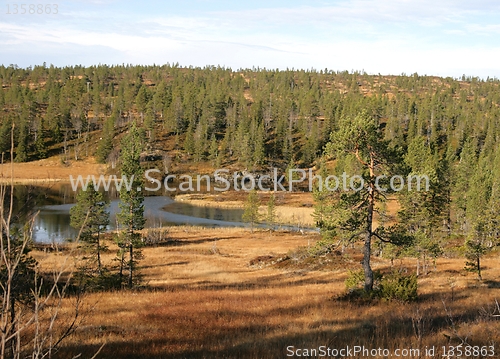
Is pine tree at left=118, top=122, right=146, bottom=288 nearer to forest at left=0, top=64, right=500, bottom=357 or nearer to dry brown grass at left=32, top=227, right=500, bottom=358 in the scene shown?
forest at left=0, top=64, right=500, bottom=357

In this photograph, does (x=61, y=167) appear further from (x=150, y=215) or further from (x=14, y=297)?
(x=14, y=297)

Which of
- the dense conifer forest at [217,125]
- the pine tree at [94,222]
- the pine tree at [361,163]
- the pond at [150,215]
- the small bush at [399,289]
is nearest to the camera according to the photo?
the small bush at [399,289]

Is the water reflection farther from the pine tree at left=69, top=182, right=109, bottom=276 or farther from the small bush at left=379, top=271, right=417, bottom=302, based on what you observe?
the small bush at left=379, top=271, right=417, bottom=302

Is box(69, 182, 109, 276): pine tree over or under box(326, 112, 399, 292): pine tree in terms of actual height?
under

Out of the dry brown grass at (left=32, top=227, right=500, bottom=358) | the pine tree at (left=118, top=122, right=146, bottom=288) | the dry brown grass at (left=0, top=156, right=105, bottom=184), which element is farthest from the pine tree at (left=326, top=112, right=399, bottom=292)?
the dry brown grass at (left=0, top=156, right=105, bottom=184)

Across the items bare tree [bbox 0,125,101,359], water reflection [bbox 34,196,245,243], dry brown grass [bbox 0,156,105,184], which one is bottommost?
water reflection [bbox 34,196,245,243]

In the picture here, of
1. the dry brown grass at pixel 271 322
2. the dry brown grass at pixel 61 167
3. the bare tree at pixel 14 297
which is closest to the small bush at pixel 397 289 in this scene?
the dry brown grass at pixel 271 322

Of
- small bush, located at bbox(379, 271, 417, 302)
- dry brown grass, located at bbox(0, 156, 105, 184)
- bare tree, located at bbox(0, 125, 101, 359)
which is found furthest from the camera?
dry brown grass, located at bbox(0, 156, 105, 184)

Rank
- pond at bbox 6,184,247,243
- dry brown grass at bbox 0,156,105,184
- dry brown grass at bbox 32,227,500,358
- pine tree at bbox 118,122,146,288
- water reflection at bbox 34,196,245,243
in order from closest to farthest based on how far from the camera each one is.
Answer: dry brown grass at bbox 32,227,500,358 → pine tree at bbox 118,122,146,288 → pond at bbox 6,184,247,243 → water reflection at bbox 34,196,245,243 → dry brown grass at bbox 0,156,105,184

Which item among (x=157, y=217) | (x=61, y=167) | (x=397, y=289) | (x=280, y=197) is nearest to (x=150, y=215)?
(x=157, y=217)

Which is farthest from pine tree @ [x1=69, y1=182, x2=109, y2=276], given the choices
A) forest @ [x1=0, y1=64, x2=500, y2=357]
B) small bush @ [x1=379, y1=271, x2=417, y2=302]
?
small bush @ [x1=379, y1=271, x2=417, y2=302]

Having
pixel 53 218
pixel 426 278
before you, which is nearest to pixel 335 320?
pixel 426 278

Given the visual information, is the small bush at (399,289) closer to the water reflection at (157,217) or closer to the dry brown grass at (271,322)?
the dry brown grass at (271,322)

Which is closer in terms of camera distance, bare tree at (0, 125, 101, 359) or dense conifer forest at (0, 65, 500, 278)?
bare tree at (0, 125, 101, 359)
